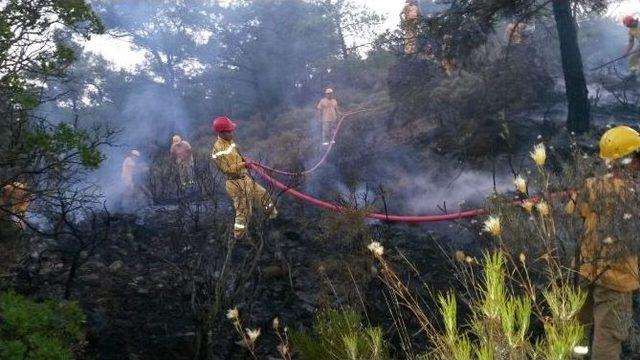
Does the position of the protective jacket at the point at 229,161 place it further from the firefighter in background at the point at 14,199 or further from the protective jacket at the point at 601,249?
the protective jacket at the point at 601,249

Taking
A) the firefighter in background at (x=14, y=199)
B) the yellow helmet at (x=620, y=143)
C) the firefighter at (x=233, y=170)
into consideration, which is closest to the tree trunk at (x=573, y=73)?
the firefighter at (x=233, y=170)

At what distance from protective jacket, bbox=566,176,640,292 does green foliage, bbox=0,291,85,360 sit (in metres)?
3.34

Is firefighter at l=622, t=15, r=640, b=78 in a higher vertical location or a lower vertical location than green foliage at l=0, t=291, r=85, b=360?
higher

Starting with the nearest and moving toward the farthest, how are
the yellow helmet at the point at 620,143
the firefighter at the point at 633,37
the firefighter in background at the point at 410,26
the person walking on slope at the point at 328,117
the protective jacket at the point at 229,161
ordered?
1. the yellow helmet at the point at 620,143
2. the protective jacket at the point at 229,161
3. the firefighter in background at the point at 410,26
4. the firefighter at the point at 633,37
5. the person walking on slope at the point at 328,117

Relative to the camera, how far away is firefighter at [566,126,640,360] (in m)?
3.38

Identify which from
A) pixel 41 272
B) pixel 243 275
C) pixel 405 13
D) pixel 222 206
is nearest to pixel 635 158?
pixel 243 275

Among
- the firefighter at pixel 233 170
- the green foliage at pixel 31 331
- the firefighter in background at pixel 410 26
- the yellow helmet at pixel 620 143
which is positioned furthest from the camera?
the firefighter in background at pixel 410 26

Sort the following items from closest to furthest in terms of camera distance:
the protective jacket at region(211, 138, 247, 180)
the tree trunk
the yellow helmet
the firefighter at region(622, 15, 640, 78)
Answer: the yellow helmet < the protective jacket at region(211, 138, 247, 180) < the tree trunk < the firefighter at region(622, 15, 640, 78)

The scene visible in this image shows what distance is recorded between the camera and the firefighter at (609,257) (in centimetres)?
338

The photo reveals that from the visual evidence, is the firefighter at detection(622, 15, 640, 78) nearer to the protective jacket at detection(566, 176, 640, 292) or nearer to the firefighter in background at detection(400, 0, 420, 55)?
the firefighter in background at detection(400, 0, 420, 55)

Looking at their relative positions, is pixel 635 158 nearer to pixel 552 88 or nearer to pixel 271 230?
pixel 271 230

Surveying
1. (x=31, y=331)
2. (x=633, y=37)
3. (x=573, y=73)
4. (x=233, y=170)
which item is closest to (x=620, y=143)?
(x=31, y=331)

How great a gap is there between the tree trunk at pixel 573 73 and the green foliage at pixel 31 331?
9482 millimetres

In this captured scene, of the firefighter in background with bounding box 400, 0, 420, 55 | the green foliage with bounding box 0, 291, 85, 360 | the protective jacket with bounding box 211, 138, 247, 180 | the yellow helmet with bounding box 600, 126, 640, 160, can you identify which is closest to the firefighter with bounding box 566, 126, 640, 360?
the yellow helmet with bounding box 600, 126, 640, 160
